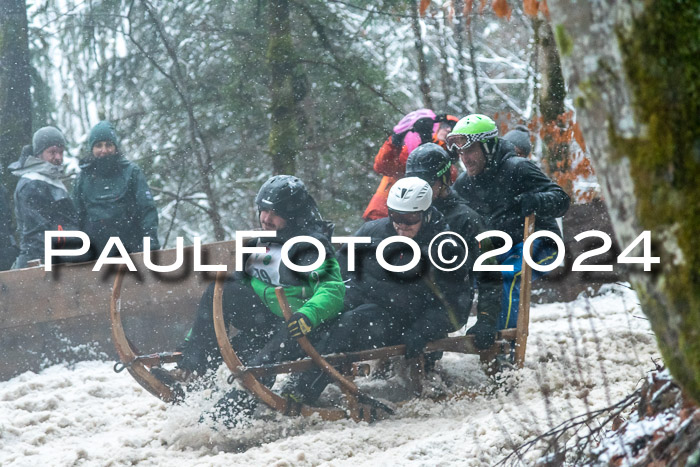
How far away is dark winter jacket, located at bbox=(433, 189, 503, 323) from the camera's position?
17.0 ft

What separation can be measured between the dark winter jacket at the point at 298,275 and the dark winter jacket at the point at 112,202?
1.98 metres

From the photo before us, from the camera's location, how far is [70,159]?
36.1 feet

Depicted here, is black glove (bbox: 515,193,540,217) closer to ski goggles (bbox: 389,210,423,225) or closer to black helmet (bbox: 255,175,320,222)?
ski goggles (bbox: 389,210,423,225)

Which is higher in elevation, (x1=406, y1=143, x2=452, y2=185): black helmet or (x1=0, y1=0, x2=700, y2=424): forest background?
(x1=0, y1=0, x2=700, y2=424): forest background

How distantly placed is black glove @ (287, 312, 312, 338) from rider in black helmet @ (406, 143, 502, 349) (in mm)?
1223

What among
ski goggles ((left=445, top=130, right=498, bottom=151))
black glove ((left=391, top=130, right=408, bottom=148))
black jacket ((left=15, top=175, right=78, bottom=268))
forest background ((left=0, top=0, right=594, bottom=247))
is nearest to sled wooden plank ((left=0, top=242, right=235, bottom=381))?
black jacket ((left=15, top=175, right=78, bottom=268))

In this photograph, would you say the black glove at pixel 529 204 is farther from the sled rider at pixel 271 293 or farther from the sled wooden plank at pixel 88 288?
the sled wooden plank at pixel 88 288

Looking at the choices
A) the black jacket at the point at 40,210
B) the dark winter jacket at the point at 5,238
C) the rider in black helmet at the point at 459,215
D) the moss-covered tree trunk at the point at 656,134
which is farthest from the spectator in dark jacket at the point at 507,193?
the dark winter jacket at the point at 5,238

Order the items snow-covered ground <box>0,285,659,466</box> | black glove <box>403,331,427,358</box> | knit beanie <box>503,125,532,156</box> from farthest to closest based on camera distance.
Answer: knit beanie <box>503,125,532,156</box> < black glove <box>403,331,427,358</box> < snow-covered ground <box>0,285,659,466</box>

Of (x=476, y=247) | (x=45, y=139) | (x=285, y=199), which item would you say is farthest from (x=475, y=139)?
(x=45, y=139)

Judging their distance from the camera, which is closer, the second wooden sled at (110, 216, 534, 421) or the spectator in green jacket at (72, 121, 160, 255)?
the second wooden sled at (110, 216, 534, 421)

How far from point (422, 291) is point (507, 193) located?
101 centimetres

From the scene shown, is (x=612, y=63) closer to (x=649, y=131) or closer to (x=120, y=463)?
(x=649, y=131)

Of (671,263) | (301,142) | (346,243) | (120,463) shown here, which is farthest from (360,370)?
(301,142)
